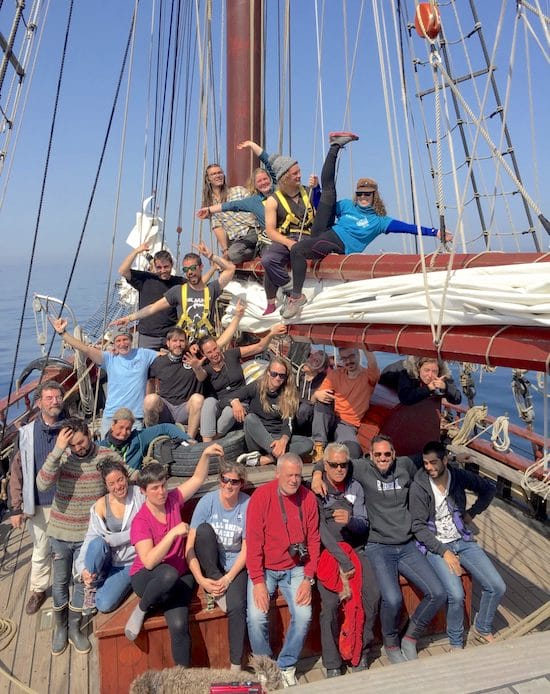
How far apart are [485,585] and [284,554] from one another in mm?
1263

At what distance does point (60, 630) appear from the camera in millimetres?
3471

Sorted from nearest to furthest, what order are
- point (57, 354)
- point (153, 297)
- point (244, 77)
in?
point (153, 297)
point (244, 77)
point (57, 354)

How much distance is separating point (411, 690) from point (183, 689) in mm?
1145

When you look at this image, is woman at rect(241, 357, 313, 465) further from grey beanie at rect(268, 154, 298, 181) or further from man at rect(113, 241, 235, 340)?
grey beanie at rect(268, 154, 298, 181)

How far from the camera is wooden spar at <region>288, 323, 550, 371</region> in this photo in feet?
7.90

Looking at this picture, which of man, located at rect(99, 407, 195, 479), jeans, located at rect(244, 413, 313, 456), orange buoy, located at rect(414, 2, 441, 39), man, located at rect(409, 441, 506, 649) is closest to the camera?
man, located at rect(409, 441, 506, 649)

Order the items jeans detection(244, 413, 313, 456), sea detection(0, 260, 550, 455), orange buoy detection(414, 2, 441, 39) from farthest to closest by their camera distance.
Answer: sea detection(0, 260, 550, 455) < jeans detection(244, 413, 313, 456) < orange buoy detection(414, 2, 441, 39)

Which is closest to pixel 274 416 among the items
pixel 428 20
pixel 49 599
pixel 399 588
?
pixel 399 588

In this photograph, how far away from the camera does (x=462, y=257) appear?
306 cm

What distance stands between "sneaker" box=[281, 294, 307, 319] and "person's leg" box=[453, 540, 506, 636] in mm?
1994

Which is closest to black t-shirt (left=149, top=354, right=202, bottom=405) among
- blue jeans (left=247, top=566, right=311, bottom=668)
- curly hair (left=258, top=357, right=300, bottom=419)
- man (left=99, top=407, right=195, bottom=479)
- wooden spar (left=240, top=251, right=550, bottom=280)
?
man (left=99, top=407, right=195, bottom=479)

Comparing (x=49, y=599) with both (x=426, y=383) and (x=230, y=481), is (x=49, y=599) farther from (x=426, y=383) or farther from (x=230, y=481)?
(x=426, y=383)

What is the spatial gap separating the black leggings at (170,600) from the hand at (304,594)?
64cm

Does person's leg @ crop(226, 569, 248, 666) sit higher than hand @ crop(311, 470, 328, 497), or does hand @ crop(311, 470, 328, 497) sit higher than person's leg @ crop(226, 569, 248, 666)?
hand @ crop(311, 470, 328, 497)
